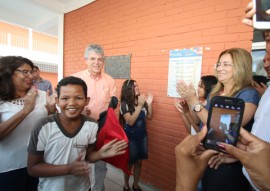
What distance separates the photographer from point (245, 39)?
195cm

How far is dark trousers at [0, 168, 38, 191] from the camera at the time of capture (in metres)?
1.32

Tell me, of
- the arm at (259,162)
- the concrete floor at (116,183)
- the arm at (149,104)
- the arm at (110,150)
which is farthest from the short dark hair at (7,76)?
the concrete floor at (116,183)

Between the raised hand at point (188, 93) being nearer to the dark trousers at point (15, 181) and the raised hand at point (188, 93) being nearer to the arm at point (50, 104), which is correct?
the arm at point (50, 104)

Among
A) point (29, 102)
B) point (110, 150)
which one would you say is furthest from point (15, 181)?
point (110, 150)

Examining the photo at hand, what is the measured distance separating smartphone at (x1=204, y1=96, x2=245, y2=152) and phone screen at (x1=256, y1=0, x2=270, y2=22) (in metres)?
0.40

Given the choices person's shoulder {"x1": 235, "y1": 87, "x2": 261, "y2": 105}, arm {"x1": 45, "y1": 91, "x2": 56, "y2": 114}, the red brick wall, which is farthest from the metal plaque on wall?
person's shoulder {"x1": 235, "y1": 87, "x2": 261, "y2": 105}

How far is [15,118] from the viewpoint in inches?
49.9

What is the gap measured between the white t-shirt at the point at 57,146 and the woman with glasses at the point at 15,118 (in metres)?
0.28

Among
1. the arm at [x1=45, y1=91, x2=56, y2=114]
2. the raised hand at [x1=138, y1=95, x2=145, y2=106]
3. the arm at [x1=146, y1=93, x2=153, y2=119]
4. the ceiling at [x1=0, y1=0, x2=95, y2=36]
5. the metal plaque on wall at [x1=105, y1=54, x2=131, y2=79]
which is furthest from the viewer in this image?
the ceiling at [x1=0, y1=0, x2=95, y2=36]

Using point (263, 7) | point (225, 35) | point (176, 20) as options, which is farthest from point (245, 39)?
point (263, 7)

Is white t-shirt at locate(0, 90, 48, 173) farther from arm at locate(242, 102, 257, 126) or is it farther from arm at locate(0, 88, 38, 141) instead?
arm at locate(242, 102, 257, 126)

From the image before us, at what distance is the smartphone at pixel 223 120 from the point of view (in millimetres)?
842

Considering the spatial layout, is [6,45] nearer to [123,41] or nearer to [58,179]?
[123,41]

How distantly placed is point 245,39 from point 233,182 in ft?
4.94
